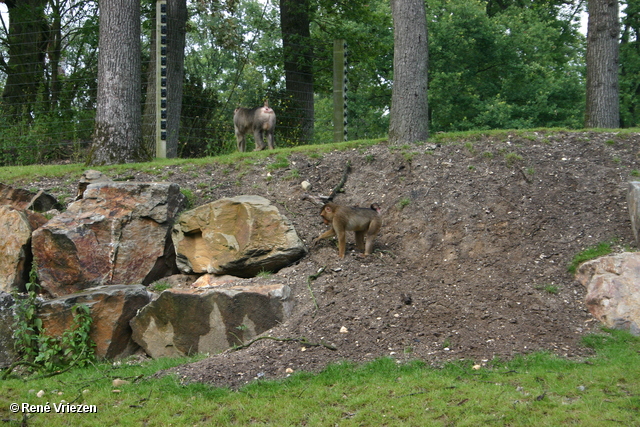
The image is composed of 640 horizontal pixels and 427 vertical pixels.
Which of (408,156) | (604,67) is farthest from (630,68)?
(408,156)

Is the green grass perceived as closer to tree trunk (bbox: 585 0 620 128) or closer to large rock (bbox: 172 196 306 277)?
large rock (bbox: 172 196 306 277)

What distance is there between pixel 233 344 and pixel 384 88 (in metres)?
22.1

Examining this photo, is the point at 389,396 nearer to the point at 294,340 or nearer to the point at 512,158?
the point at 294,340

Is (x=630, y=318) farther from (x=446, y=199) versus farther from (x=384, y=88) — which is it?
(x=384, y=88)

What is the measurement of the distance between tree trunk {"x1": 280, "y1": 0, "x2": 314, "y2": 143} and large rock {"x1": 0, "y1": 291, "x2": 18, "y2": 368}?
996 centimetres

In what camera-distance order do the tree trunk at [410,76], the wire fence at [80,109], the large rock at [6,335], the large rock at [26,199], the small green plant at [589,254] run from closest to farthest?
the large rock at [6,335] → the small green plant at [589,254] → the large rock at [26,199] → the tree trunk at [410,76] → the wire fence at [80,109]

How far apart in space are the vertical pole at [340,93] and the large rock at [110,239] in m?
5.06

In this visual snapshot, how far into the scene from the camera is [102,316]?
7973 mm

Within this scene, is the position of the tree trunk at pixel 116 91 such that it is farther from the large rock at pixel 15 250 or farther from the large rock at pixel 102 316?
the large rock at pixel 102 316

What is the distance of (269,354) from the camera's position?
700 cm

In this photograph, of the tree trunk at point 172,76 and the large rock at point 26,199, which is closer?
the large rock at point 26,199

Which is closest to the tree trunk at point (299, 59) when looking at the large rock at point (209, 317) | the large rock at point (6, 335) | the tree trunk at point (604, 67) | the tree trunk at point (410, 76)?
the tree trunk at point (410, 76)

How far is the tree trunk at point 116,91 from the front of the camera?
12469mm

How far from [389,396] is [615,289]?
3503 millimetres
